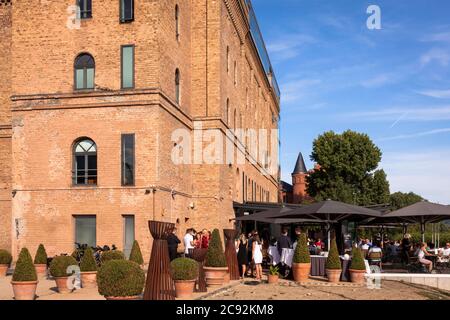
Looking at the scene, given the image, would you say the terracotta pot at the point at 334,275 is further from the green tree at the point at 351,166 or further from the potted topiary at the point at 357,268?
the green tree at the point at 351,166

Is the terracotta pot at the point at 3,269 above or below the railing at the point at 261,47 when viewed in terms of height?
below

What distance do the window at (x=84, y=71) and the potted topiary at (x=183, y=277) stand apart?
13.3 meters

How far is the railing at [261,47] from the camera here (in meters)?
46.1

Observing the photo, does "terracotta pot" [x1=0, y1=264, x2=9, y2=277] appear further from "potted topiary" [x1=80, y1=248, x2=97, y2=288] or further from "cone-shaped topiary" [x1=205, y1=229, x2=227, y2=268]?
"cone-shaped topiary" [x1=205, y1=229, x2=227, y2=268]

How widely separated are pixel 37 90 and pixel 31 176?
3.73 meters

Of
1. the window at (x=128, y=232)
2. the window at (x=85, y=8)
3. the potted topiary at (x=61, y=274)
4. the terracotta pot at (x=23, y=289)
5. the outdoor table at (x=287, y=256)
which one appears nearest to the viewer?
the terracotta pot at (x=23, y=289)

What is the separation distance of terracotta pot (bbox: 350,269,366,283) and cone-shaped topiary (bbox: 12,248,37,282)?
388 inches

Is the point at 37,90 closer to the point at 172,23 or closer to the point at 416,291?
the point at 172,23

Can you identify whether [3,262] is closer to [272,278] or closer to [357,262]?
[272,278]

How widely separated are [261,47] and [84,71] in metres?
29.2

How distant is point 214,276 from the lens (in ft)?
61.5

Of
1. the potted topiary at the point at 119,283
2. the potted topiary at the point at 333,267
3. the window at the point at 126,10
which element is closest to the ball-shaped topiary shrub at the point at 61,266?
the potted topiary at the point at 119,283
